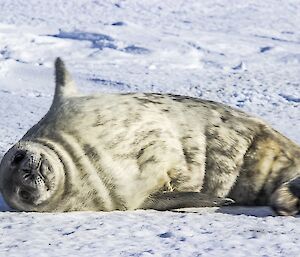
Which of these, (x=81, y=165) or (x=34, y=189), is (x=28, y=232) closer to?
(x=34, y=189)

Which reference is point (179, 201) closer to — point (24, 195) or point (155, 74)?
point (24, 195)

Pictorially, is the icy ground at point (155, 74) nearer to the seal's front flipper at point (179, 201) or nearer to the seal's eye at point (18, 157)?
the seal's front flipper at point (179, 201)

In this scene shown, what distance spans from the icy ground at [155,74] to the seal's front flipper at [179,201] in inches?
1.7

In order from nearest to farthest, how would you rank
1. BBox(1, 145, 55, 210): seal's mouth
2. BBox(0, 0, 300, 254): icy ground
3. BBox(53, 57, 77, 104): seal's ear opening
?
BBox(0, 0, 300, 254): icy ground → BBox(1, 145, 55, 210): seal's mouth → BBox(53, 57, 77, 104): seal's ear opening

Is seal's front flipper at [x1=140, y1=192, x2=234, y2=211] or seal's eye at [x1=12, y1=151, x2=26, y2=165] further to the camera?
seal's front flipper at [x1=140, y1=192, x2=234, y2=211]

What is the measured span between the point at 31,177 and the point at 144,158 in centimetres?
46

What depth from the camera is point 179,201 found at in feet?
8.05

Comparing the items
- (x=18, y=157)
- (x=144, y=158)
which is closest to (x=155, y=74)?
(x=144, y=158)

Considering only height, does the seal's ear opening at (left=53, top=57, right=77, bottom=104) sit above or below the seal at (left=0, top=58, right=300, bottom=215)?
above

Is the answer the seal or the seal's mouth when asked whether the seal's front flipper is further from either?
the seal's mouth

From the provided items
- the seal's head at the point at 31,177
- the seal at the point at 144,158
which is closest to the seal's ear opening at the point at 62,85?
the seal at the point at 144,158

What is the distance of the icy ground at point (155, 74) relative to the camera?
1.92 metres

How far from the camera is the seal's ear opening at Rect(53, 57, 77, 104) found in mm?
2723

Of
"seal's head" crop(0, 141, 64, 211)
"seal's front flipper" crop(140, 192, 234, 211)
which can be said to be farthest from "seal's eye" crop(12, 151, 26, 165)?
"seal's front flipper" crop(140, 192, 234, 211)
